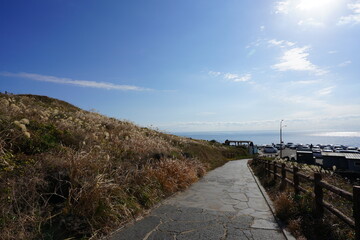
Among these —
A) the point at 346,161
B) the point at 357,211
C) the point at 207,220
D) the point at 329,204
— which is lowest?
the point at 346,161

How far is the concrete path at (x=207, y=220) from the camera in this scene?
475 cm

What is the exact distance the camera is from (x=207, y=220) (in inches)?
223

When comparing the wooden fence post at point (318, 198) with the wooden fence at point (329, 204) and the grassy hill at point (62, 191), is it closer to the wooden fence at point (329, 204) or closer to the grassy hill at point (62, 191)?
the wooden fence at point (329, 204)

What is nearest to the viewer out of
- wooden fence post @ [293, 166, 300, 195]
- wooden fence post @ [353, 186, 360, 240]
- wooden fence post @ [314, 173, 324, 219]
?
wooden fence post @ [353, 186, 360, 240]

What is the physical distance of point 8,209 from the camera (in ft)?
13.4

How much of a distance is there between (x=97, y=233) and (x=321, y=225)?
4592mm

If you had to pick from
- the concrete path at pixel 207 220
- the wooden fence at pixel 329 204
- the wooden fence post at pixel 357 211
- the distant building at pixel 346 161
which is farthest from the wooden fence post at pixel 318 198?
the distant building at pixel 346 161

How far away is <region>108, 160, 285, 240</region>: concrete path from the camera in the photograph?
4746 millimetres

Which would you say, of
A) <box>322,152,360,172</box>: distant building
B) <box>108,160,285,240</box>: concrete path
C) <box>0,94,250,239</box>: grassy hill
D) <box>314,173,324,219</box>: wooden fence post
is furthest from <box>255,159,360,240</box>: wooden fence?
<box>322,152,360,172</box>: distant building

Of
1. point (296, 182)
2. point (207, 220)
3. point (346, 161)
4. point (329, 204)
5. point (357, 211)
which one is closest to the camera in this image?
point (357, 211)

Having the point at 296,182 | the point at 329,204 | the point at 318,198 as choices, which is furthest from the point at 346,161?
the point at 329,204

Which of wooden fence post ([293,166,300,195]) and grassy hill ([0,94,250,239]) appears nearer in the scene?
grassy hill ([0,94,250,239])

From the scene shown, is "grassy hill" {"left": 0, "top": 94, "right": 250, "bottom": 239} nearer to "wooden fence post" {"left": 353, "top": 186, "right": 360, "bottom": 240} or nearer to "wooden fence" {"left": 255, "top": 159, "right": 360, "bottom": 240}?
"wooden fence" {"left": 255, "top": 159, "right": 360, "bottom": 240}

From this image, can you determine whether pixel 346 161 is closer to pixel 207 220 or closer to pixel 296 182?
pixel 296 182
